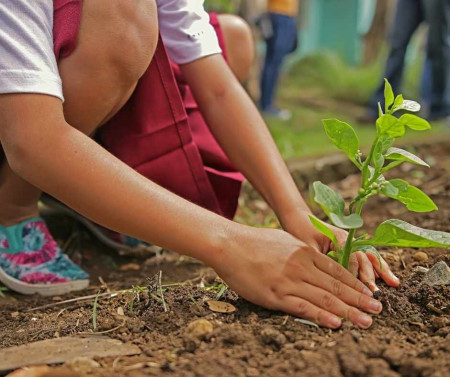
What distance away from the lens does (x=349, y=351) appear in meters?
1.17

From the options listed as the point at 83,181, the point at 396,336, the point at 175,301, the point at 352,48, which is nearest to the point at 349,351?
the point at 396,336

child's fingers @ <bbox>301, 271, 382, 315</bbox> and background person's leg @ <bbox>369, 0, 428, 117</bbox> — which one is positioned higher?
child's fingers @ <bbox>301, 271, 382, 315</bbox>

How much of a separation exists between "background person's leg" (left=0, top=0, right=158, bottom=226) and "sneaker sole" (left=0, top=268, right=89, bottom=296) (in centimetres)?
45

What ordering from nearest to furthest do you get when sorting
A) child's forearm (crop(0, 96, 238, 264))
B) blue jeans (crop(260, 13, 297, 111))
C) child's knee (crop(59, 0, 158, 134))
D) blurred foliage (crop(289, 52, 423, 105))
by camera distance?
child's forearm (crop(0, 96, 238, 264))
child's knee (crop(59, 0, 158, 134))
blue jeans (crop(260, 13, 297, 111))
blurred foliage (crop(289, 52, 423, 105))

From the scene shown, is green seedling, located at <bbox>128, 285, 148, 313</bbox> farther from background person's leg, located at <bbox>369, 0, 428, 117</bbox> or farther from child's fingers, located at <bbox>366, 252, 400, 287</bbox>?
background person's leg, located at <bbox>369, 0, 428, 117</bbox>

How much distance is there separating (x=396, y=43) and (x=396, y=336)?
14.6ft

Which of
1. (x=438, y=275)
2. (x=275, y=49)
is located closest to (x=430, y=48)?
(x=275, y=49)

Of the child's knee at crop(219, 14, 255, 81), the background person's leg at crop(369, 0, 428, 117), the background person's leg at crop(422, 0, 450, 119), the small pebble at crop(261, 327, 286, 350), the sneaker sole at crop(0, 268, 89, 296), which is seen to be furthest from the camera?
the background person's leg at crop(369, 0, 428, 117)

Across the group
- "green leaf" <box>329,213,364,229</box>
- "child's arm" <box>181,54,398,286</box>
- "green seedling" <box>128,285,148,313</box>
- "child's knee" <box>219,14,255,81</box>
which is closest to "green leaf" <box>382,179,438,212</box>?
"green leaf" <box>329,213,364,229</box>

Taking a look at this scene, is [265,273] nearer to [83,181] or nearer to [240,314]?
[240,314]

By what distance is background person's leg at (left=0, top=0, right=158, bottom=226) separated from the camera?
167cm

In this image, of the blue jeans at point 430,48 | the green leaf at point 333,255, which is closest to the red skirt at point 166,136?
the green leaf at point 333,255

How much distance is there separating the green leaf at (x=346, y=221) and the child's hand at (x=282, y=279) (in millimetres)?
143

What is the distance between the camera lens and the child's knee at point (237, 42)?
94.7 inches
